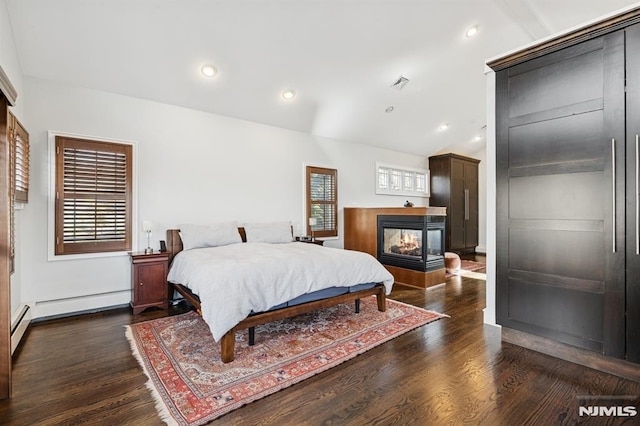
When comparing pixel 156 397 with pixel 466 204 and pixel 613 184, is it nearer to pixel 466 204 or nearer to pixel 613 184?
pixel 613 184

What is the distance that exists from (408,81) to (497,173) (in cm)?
270

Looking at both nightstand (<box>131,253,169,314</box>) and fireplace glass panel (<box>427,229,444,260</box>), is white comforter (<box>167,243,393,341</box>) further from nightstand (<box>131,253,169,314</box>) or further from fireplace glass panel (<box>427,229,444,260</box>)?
fireplace glass panel (<box>427,229,444,260</box>)

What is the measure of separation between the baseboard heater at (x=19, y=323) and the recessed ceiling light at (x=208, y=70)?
3.28 metres

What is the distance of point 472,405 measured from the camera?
1922 mm

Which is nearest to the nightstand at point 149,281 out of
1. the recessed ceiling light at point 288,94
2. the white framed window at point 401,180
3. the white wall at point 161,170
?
the white wall at point 161,170

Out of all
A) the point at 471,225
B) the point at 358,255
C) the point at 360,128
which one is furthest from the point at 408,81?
the point at 471,225

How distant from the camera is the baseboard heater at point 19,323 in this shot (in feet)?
9.05

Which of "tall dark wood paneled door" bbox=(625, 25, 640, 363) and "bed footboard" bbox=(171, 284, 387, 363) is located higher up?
"tall dark wood paneled door" bbox=(625, 25, 640, 363)

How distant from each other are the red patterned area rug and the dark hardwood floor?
0.31 feet

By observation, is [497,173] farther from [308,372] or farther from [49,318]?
[49,318]

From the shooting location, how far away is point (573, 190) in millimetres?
2438

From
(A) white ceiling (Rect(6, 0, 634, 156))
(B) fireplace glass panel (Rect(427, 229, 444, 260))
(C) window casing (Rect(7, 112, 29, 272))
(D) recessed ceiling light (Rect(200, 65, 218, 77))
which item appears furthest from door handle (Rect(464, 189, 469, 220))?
(C) window casing (Rect(7, 112, 29, 272))

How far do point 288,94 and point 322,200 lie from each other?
2.10 metres

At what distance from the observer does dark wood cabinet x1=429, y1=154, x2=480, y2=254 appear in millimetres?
7867
